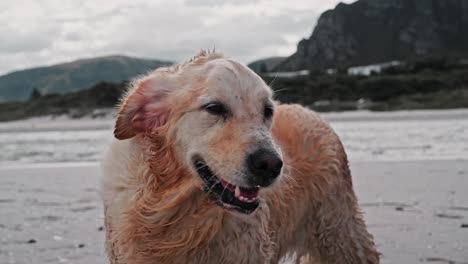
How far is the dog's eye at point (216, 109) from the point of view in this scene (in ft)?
11.1

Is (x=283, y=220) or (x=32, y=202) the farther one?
(x=32, y=202)

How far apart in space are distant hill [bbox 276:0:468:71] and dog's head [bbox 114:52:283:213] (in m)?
71.3

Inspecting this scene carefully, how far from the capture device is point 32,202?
797 centimetres

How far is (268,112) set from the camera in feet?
11.7

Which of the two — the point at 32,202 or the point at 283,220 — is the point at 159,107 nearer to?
the point at 283,220

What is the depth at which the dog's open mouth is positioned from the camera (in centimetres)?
333

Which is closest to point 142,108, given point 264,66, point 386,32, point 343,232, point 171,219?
point 171,219

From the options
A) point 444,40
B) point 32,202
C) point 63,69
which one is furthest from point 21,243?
point 63,69

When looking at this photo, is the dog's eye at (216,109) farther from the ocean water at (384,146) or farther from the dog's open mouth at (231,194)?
the ocean water at (384,146)

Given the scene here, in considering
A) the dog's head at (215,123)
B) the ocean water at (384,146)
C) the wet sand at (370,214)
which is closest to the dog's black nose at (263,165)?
the dog's head at (215,123)

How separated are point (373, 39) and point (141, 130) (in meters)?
83.5

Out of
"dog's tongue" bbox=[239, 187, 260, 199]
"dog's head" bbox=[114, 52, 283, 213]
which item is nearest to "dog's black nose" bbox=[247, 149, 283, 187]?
"dog's head" bbox=[114, 52, 283, 213]

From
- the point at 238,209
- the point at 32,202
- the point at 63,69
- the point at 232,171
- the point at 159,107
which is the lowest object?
the point at 63,69

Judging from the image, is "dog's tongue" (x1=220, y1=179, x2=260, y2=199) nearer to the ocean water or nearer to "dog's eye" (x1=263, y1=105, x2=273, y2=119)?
"dog's eye" (x1=263, y1=105, x2=273, y2=119)
